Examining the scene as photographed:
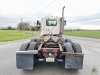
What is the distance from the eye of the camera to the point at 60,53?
6.07m

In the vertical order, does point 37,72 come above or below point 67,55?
below

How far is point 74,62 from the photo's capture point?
5961 millimetres

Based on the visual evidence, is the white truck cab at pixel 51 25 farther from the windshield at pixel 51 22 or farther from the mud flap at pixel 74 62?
the mud flap at pixel 74 62

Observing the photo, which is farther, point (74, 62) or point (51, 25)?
point (51, 25)

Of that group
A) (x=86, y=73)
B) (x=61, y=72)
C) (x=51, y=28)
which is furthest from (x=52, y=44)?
(x=51, y=28)

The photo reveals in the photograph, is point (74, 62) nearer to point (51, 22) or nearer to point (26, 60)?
point (26, 60)

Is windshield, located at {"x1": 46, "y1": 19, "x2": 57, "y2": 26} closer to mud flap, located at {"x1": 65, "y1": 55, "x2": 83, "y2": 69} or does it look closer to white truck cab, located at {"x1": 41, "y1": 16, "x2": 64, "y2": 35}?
white truck cab, located at {"x1": 41, "y1": 16, "x2": 64, "y2": 35}

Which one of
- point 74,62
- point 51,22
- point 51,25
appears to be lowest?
point 74,62

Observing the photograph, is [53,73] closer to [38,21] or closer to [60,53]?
[60,53]

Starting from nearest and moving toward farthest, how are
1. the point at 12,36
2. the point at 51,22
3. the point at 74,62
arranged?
the point at 74,62 < the point at 51,22 < the point at 12,36

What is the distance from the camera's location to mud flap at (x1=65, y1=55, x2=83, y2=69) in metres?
5.93

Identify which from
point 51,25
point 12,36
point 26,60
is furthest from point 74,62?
point 12,36

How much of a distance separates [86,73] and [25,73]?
2.28 meters

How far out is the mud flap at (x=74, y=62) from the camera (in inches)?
233
